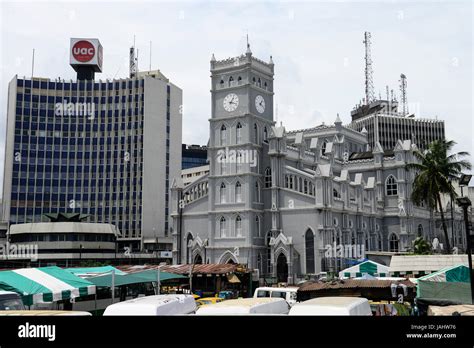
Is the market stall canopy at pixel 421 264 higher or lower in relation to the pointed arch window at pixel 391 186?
lower

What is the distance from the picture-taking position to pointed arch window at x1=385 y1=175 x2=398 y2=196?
7888cm

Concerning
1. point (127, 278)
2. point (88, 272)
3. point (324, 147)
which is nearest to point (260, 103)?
point (324, 147)

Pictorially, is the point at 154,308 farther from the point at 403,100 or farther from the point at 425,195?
the point at 403,100

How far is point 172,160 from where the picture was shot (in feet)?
388

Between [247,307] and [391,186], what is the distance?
7044 cm

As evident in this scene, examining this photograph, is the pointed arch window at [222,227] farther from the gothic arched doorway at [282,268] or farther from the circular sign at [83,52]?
the circular sign at [83,52]

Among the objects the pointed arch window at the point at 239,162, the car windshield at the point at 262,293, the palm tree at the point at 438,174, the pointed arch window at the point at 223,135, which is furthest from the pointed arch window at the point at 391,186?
the car windshield at the point at 262,293

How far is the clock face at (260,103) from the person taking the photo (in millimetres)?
68000

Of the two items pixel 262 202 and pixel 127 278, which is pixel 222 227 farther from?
pixel 127 278

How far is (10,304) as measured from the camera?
53.3 feet

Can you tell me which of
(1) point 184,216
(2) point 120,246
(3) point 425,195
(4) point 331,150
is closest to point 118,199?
(2) point 120,246

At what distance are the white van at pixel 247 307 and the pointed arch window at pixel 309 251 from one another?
4659 centimetres

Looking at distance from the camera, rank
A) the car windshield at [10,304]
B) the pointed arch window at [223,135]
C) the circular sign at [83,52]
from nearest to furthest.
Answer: the car windshield at [10,304]
the pointed arch window at [223,135]
the circular sign at [83,52]
